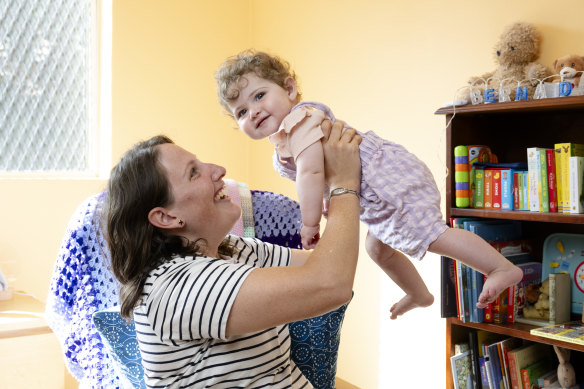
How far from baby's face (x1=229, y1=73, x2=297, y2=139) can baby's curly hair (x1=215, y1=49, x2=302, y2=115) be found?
13 millimetres

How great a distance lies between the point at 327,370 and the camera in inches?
61.6

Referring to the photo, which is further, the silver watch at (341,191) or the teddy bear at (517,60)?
the teddy bear at (517,60)

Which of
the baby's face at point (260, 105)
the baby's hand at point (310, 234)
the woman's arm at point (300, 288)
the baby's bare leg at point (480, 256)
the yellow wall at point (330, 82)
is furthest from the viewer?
the yellow wall at point (330, 82)

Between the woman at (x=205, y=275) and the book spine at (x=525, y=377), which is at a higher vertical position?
the woman at (x=205, y=275)

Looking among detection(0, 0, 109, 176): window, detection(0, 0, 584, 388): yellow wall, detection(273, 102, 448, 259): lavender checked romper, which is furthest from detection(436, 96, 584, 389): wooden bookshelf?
detection(0, 0, 109, 176): window

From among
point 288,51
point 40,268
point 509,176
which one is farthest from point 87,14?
point 509,176

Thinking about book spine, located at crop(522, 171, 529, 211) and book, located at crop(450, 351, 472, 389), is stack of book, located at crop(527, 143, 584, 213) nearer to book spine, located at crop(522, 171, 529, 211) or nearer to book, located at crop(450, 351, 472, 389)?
book spine, located at crop(522, 171, 529, 211)

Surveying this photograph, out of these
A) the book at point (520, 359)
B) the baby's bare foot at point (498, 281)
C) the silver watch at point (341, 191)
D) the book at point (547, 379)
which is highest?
the silver watch at point (341, 191)

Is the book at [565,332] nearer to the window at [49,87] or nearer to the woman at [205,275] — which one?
the woman at [205,275]

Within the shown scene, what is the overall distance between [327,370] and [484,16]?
1683mm

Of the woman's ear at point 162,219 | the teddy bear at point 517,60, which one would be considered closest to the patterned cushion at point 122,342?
the woman's ear at point 162,219

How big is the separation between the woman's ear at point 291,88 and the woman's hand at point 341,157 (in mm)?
290

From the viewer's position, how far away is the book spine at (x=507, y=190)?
6.99ft

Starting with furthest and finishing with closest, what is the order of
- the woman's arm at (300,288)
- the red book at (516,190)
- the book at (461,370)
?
the book at (461,370) < the red book at (516,190) < the woman's arm at (300,288)
